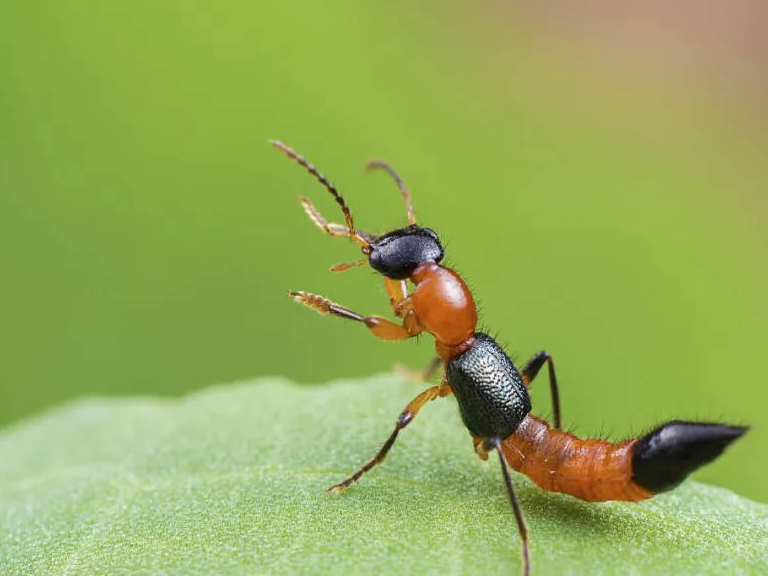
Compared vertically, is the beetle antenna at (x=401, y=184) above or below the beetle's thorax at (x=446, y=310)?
above

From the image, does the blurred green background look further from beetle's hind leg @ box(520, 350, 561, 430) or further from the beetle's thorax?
the beetle's thorax

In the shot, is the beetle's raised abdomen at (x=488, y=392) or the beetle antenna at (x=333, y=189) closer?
the beetle's raised abdomen at (x=488, y=392)

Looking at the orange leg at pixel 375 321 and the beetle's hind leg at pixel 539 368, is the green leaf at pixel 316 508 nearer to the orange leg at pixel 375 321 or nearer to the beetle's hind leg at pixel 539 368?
the beetle's hind leg at pixel 539 368

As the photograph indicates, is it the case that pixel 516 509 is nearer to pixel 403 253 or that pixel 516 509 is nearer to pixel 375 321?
pixel 375 321

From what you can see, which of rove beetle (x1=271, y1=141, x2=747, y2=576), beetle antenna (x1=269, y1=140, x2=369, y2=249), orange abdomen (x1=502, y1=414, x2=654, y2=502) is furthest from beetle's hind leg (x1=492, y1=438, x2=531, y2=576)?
beetle antenna (x1=269, y1=140, x2=369, y2=249)

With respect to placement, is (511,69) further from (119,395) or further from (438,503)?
(438,503)

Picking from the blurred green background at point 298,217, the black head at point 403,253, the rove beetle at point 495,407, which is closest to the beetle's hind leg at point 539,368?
the rove beetle at point 495,407

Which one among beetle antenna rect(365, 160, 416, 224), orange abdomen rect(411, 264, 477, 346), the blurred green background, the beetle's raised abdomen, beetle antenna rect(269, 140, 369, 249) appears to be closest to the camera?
the beetle's raised abdomen
